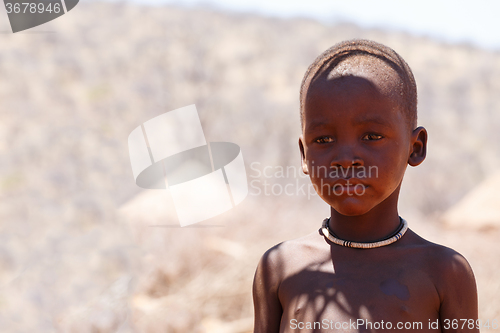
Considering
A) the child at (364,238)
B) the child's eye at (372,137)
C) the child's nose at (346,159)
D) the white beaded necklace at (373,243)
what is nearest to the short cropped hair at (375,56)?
the child at (364,238)

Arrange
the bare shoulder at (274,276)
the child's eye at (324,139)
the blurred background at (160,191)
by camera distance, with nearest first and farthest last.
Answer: the child's eye at (324,139)
the bare shoulder at (274,276)
the blurred background at (160,191)

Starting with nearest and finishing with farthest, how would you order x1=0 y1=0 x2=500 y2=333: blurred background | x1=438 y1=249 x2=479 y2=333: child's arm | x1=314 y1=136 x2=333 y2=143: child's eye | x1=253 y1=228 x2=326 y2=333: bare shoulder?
1. x1=438 y1=249 x2=479 y2=333: child's arm
2. x1=314 y1=136 x2=333 y2=143: child's eye
3. x1=253 y1=228 x2=326 y2=333: bare shoulder
4. x1=0 y1=0 x2=500 y2=333: blurred background

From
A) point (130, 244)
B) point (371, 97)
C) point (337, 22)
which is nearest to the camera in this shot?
point (371, 97)

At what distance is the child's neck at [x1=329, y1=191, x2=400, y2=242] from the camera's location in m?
1.61

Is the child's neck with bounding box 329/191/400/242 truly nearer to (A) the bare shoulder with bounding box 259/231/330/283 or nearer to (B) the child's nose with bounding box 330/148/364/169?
(A) the bare shoulder with bounding box 259/231/330/283

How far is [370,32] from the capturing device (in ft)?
50.7

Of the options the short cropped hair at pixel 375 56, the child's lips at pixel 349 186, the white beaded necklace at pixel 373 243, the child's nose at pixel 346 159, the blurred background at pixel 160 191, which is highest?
the short cropped hair at pixel 375 56

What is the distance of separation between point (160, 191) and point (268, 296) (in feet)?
17.9

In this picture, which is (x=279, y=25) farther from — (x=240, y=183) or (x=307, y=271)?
(x=307, y=271)

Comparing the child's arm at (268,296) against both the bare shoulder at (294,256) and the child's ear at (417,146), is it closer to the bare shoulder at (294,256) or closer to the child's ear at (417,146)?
the bare shoulder at (294,256)

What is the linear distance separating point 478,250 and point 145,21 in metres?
10.5

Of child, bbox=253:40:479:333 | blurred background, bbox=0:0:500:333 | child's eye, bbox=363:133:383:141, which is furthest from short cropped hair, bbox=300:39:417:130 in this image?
blurred background, bbox=0:0:500:333

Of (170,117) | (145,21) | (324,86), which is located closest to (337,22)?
(145,21)

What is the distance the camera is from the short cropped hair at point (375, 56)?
1595mm
